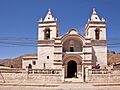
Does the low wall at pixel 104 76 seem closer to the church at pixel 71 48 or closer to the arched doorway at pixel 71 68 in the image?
the church at pixel 71 48

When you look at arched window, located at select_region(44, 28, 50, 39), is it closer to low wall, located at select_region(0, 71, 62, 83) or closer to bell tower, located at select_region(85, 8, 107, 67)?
bell tower, located at select_region(85, 8, 107, 67)

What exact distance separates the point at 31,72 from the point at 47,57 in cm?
1176

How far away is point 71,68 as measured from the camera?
135 ft

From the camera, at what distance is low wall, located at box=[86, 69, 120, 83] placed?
2900 cm

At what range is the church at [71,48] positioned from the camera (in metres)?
39.1

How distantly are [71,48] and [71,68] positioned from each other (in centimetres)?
358

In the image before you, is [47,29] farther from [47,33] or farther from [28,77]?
[28,77]

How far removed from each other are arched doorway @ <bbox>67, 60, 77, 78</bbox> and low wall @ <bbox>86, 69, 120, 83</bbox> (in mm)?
10912

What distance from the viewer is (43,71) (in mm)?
30250

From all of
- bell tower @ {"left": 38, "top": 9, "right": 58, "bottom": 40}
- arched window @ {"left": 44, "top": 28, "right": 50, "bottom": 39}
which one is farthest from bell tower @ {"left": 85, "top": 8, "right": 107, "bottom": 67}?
arched window @ {"left": 44, "top": 28, "right": 50, "bottom": 39}

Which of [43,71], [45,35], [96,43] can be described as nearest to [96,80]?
[43,71]

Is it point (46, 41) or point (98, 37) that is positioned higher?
point (98, 37)

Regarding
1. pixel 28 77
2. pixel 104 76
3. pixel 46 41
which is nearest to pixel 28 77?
pixel 28 77

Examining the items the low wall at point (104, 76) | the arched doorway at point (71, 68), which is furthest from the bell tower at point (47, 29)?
the low wall at point (104, 76)
